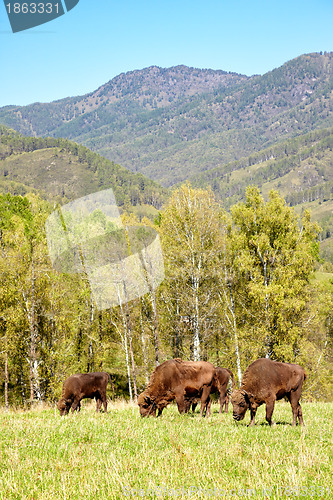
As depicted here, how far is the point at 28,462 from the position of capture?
255 inches

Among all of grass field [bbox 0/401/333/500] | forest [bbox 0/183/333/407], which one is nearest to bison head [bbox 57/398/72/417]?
grass field [bbox 0/401/333/500]

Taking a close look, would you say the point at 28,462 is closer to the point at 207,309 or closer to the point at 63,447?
the point at 63,447

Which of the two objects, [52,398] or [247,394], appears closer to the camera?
[247,394]

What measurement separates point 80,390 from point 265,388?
7374 mm

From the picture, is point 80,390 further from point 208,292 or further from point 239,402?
point 208,292

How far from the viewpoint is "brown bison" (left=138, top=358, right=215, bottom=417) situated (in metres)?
13.8

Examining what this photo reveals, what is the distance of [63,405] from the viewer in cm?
1439

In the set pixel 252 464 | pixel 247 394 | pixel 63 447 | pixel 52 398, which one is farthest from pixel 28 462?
pixel 52 398

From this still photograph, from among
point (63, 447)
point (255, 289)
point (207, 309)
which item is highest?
point (63, 447)

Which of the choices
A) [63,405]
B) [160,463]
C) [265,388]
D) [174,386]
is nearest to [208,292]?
[174,386]

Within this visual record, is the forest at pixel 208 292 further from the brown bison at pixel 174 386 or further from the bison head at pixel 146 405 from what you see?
the bison head at pixel 146 405

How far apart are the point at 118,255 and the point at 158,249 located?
11.1 ft

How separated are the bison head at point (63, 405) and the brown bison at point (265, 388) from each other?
259 inches

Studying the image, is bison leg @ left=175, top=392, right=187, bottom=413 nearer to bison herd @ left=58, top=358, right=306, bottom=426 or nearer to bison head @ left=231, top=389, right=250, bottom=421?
bison herd @ left=58, top=358, right=306, bottom=426
